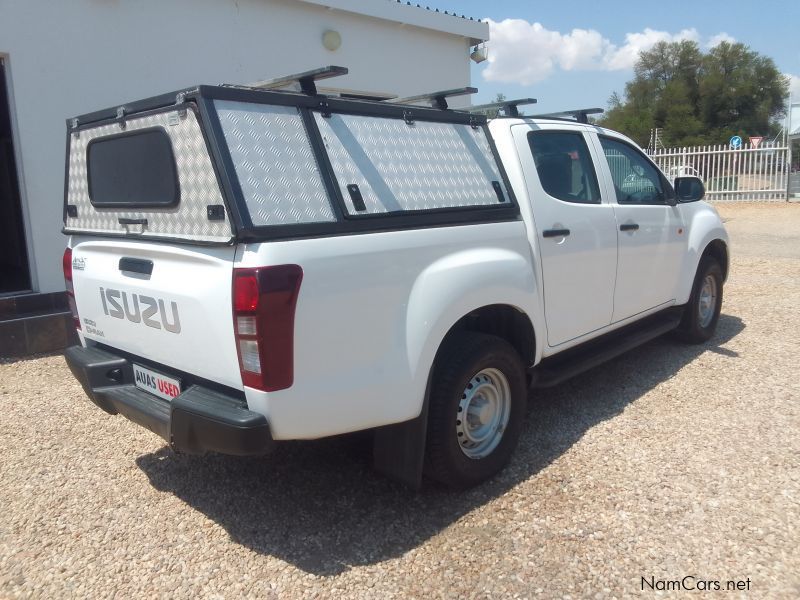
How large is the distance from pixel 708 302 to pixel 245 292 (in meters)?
4.90

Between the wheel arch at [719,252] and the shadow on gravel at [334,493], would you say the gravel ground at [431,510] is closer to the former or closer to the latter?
the shadow on gravel at [334,493]

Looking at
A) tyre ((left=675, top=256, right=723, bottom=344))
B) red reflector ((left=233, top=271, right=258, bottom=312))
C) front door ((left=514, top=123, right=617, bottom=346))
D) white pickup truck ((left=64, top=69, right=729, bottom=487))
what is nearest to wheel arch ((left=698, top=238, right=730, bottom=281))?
tyre ((left=675, top=256, right=723, bottom=344))

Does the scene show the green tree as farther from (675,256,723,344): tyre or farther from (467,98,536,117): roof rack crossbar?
(467,98,536,117): roof rack crossbar

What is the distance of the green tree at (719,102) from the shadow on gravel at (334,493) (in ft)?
139

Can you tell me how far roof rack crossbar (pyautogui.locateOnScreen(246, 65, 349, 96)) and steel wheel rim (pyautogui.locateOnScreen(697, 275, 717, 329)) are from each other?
171 inches

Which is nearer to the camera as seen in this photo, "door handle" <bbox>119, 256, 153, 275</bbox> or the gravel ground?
the gravel ground

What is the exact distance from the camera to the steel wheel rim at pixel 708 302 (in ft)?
19.8

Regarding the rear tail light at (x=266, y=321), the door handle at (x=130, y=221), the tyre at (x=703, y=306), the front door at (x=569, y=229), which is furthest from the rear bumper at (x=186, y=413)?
the tyre at (x=703, y=306)

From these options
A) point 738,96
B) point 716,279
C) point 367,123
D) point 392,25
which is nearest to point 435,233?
point 367,123

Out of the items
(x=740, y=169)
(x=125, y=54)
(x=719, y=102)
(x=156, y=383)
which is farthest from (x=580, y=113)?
(x=719, y=102)

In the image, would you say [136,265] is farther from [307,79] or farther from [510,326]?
[510,326]

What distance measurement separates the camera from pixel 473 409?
3.54 metres

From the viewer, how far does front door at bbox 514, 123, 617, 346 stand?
12.9 feet

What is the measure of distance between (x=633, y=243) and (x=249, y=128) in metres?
2.98
